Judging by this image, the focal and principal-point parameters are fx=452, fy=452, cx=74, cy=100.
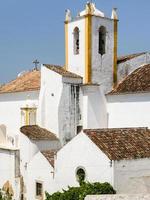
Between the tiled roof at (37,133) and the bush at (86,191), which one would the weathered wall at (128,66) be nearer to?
the tiled roof at (37,133)

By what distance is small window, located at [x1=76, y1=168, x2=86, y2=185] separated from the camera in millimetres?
19312

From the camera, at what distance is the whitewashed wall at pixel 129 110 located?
21891mm

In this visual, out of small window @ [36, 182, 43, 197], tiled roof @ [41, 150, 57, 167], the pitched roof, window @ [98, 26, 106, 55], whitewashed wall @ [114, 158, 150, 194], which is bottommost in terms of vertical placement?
small window @ [36, 182, 43, 197]

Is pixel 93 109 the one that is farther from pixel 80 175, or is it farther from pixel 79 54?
pixel 80 175

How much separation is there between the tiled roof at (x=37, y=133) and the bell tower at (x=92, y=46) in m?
3.42

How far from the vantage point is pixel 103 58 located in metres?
24.6

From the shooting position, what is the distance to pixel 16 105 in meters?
27.4

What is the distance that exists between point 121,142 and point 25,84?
999 cm

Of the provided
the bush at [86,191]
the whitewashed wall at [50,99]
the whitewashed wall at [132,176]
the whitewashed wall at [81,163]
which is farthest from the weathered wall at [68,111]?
the whitewashed wall at [132,176]

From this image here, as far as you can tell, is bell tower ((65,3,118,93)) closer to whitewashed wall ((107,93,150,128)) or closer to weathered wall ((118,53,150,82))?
weathered wall ((118,53,150,82))

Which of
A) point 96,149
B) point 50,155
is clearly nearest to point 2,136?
point 50,155

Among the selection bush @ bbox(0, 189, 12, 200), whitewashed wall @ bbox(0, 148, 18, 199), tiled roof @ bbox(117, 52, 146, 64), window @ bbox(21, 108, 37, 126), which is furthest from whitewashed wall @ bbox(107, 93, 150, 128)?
bush @ bbox(0, 189, 12, 200)

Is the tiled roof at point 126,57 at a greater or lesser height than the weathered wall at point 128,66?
greater

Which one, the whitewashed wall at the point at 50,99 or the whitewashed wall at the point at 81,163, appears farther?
the whitewashed wall at the point at 50,99
